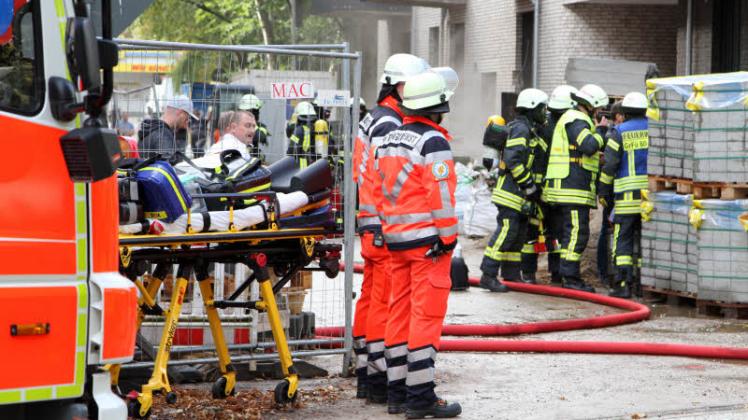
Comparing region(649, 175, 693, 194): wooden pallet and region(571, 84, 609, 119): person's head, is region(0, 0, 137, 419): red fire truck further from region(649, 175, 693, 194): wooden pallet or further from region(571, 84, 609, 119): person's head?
region(571, 84, 609, 119): person's head

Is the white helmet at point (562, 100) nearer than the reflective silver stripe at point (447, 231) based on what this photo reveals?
No

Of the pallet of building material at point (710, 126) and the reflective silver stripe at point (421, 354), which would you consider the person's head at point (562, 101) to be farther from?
the reflective silver stripe at point (421, 354)

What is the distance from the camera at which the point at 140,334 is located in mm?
7324

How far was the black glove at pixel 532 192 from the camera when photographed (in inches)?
504

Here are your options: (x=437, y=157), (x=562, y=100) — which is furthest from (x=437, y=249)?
(x=562, y=100)

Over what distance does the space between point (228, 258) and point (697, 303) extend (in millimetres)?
5823

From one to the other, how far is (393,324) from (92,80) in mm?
3312

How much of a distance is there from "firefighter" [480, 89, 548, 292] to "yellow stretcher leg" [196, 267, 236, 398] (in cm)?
586

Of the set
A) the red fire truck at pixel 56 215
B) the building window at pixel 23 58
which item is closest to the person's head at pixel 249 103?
the red fire truck at pixel 56 215

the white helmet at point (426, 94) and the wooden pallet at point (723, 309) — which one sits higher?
the white helmet at point (426, 94)

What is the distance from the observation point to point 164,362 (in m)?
6.69

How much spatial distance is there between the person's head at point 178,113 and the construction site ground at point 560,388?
6.03 ft

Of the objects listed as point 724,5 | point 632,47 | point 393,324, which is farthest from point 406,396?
point 632,47

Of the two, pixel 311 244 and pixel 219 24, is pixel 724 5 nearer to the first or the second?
pixel 311 244
